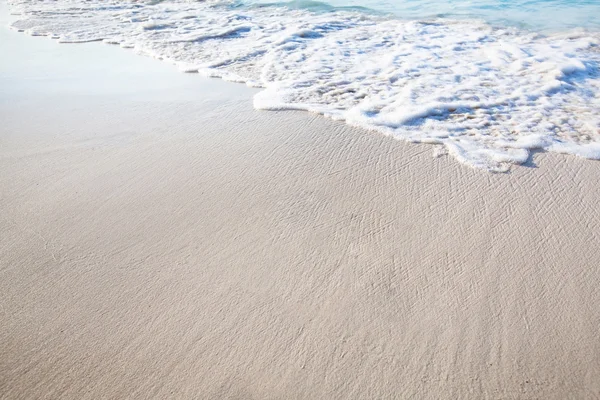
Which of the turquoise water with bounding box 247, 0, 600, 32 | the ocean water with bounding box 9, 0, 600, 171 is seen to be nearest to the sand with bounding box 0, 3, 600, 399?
the ocean water with bounding box 9, 0, 600, 171

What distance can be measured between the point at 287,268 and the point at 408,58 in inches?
161

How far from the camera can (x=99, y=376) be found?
1.65m

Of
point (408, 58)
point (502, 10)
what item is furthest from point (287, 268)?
point (502, 10)

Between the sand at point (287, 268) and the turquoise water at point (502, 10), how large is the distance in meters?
5.39

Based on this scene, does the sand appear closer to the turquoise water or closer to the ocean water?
the ocean water

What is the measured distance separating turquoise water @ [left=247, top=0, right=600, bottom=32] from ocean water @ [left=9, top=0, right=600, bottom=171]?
3cm

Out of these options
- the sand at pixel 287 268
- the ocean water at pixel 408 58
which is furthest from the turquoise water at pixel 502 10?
the sand at pixel 287 268

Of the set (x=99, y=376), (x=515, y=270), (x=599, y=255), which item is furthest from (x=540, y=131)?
(x=99, y=376)

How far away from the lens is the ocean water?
346cm

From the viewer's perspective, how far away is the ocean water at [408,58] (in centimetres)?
346

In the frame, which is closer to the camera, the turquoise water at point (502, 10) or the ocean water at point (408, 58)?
the ocean water at point (408, 58)

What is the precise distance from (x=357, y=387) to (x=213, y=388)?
575mm

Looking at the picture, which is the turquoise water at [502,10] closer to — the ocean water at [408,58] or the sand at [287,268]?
the ocean water at [408,58]

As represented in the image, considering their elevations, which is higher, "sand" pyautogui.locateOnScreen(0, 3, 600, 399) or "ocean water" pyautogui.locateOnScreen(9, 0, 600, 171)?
"ocean water" pyautogui.locateOnScreen(9, 0, 600, 171)
